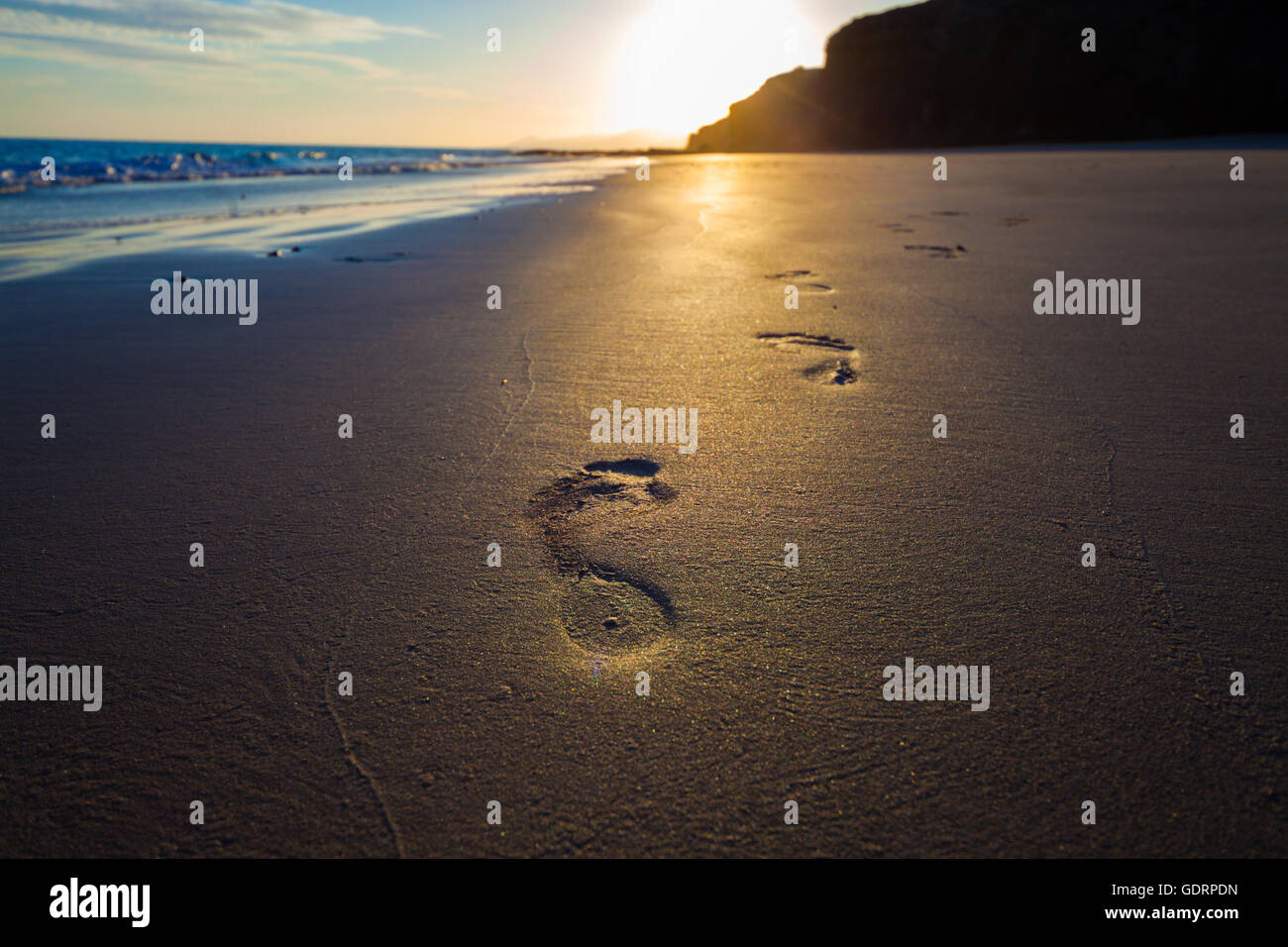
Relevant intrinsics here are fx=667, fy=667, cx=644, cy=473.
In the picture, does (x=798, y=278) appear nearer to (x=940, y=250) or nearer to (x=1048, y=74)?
(x=940, y=250)

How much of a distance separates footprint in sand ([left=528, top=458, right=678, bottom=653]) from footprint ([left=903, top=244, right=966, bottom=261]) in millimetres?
4680

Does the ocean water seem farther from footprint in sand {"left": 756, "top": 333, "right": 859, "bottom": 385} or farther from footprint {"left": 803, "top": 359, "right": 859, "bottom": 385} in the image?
footprint {"left": 803, "top": 359, "right": 859, "bottom": 385}

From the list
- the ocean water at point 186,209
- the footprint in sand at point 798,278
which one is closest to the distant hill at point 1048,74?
the ocean water at point 186,209

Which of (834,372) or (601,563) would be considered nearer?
(601,563)

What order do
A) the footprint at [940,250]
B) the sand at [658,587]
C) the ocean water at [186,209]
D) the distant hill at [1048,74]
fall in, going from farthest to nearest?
the distant hill at [1048,74], the ocean water at [186,209], the footprint at [940,250], the sand at [658,587]

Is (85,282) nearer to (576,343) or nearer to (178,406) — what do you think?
(178,406)

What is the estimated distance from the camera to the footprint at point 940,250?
5841mm

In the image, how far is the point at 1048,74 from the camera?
37.2 metres

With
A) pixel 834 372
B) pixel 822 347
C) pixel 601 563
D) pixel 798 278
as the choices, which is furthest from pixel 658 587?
pixel 798 278

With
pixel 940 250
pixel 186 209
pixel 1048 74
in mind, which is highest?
pixel 1048 74

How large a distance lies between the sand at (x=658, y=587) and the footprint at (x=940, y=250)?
2037 millimetres

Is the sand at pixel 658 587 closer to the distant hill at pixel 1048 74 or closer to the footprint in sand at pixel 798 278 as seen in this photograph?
the footprint in sand at pixel 798 278

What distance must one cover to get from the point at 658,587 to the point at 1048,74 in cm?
4769

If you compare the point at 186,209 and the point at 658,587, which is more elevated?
the point at 186,209
